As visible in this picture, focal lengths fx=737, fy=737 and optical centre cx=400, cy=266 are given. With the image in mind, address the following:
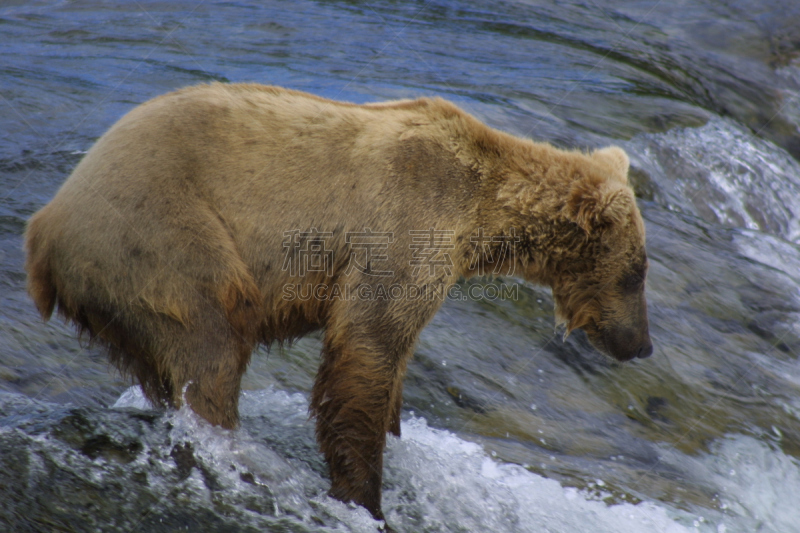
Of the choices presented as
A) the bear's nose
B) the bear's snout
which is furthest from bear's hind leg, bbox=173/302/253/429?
the bear's nose

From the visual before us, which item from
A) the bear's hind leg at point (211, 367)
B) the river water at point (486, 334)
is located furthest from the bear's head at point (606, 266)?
the bear's hind leg at point (211, 367)

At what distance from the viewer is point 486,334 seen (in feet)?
20.3

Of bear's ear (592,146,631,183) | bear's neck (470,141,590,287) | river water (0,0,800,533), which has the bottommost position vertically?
river water (0,0,800,533)

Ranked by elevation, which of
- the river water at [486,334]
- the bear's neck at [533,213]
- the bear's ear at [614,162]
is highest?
the bear's ear at [614,162]

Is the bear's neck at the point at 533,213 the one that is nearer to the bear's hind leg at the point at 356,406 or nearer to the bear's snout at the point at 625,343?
the bear's snout at the point at 625,343

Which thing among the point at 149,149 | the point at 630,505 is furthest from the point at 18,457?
the point at 630,505

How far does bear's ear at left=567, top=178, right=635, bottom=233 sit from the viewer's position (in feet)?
13.8

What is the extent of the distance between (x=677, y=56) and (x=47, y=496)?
518 inches

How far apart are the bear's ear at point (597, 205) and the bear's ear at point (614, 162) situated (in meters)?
0.26

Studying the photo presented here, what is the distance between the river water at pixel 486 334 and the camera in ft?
12.5

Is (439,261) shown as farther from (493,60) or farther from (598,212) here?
(493,60)

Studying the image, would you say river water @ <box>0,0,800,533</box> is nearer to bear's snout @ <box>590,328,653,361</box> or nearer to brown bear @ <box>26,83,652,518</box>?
brown bear @ <box>26,83,652,518</box>

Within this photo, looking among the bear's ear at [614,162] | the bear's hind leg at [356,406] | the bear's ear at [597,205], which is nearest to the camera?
the bear's hind leg at [356,406]

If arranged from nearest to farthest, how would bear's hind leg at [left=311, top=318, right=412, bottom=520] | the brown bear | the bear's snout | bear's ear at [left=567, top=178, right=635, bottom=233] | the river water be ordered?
1. the brown bear
2. the river water
3. bear's hind leg at [left=311, top=318, right=412, bottom=520]
4. bear's ear at [left=567, top=178, right=635, bottom=233]
5. the bear's snout
